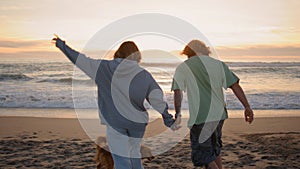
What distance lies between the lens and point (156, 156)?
627cm

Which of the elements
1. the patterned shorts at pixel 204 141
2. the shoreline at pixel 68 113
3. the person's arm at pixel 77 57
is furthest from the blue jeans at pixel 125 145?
the shoreline at pixel 68 113

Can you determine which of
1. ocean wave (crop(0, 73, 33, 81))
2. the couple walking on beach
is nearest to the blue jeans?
the couple walking on beach

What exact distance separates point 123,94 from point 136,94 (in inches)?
4.6

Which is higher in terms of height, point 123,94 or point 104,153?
point 123,94

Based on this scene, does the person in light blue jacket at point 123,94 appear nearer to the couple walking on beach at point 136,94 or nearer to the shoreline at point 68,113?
the couple walking on beach at point 136,94

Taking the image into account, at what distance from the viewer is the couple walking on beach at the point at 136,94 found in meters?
3.37

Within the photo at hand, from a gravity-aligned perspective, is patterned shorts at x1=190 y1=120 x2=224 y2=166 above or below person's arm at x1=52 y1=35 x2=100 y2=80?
below

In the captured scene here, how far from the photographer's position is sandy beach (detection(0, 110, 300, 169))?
582 cm

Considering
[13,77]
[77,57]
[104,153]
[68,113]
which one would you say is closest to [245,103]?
[104,153]

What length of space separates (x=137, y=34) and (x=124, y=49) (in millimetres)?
442

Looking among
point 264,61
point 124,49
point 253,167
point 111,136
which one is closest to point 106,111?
point 111,136

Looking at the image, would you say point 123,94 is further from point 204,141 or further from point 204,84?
point 204,141

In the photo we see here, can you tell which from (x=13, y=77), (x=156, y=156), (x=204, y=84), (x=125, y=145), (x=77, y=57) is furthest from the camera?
(x=13, y=77)

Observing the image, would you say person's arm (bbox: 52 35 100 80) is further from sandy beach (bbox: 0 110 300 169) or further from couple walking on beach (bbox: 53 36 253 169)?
sandy beach (bbox: 0 110 300 169)
